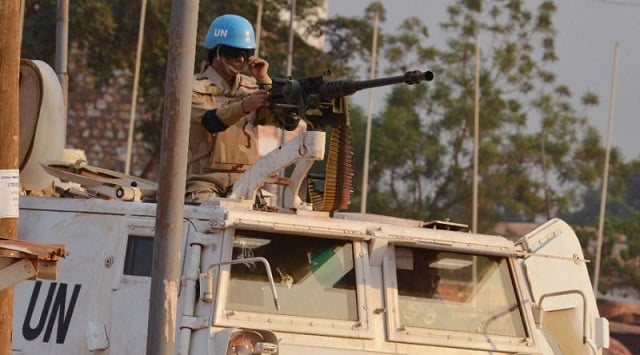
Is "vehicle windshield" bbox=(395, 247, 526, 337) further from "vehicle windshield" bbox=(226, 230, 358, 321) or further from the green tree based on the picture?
the green tree

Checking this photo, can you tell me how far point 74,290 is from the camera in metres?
10.4

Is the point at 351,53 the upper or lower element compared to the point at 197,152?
upper

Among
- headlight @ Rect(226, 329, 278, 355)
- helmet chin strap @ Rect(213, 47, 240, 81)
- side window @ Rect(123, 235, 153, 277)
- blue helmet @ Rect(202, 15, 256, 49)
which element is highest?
blue helmet @ Rect(202, 15, 256, 49)

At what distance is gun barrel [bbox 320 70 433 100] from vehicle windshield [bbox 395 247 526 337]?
101 cm

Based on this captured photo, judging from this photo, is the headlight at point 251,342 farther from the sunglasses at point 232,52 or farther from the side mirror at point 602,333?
the sunglasses at point 232,52

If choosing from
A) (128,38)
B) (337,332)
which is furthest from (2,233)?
(128,38)

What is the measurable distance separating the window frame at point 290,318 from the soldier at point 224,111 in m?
0.91

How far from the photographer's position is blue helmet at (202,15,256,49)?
11.7 m

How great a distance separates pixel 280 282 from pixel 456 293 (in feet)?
4.16

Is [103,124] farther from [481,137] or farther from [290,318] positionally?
[290,318]

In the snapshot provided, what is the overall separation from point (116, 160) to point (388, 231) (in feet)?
82.8

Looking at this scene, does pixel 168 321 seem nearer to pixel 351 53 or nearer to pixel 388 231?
pixel 388 231

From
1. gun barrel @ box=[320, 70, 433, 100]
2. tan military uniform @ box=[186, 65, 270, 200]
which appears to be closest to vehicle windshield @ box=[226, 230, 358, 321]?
gun barrel @ box=[320, 70, 433, 100]

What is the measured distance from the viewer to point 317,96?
34.0 feet
